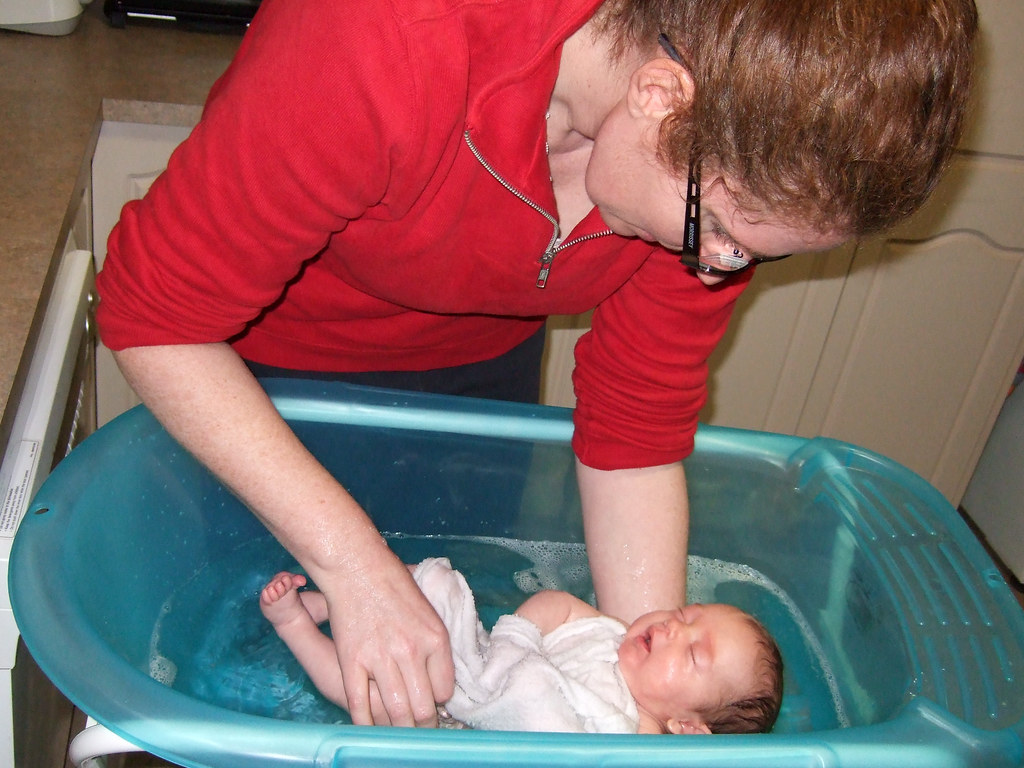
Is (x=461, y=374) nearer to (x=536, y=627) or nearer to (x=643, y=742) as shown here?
(x=536, y=627)

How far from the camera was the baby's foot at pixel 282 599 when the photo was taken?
36.1 inches

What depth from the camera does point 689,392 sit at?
0.94 meters

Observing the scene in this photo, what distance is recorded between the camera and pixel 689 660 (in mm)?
933

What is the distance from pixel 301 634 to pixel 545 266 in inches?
17.4

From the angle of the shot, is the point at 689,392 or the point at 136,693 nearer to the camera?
the point at 136,693

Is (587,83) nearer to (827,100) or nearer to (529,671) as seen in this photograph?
(827,100)

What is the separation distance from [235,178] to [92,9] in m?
1.18

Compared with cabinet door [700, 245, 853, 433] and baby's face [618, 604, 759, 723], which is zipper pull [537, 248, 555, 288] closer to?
baby's face [618, 604, 759, 723]

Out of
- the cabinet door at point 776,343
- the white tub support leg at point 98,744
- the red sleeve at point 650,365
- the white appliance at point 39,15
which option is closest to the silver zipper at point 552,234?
→ the red sleeve at point 650,365

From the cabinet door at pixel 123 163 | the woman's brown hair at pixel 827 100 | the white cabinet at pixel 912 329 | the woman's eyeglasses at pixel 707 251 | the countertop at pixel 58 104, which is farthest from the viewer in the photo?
the white cabinet at pixel 912 329

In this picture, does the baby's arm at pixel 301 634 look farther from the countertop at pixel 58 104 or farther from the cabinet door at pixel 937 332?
the cabinet door at pixel 937 332

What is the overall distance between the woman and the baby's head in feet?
0.86

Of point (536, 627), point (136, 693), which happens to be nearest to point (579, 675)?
point (536, 627)

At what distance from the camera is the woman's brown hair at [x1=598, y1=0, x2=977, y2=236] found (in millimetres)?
520
